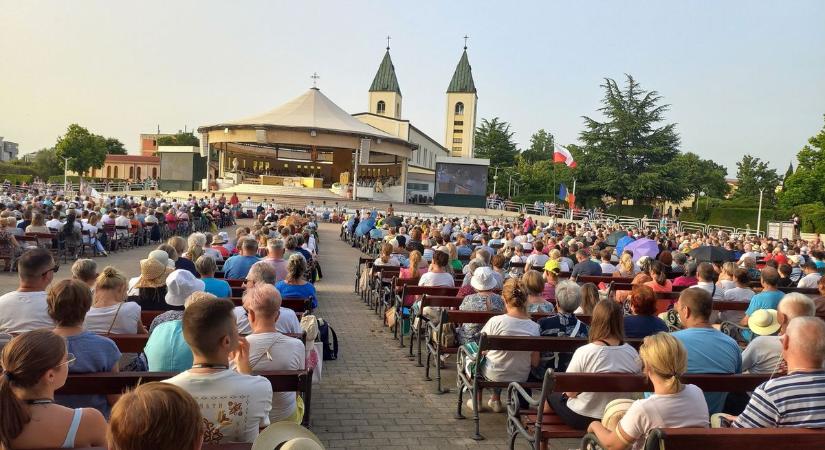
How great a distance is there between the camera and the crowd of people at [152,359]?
1.61m

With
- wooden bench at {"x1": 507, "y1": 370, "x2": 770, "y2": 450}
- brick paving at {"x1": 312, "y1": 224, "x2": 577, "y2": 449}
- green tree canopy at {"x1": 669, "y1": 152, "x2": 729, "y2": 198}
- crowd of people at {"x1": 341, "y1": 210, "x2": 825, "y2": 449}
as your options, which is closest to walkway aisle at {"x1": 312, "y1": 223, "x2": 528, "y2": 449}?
brick paving at {"x1": 312, "y1": 224, "x2": 577, "y2": 449}

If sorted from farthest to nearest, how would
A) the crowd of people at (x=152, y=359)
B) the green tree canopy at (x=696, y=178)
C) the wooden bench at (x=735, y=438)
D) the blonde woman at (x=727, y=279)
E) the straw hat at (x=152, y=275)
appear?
the green tree canopy at (x=696, y=178) < the blonde woman at (x=727, y=279) < the straw hat at (x=152, y=275) < the wooden bench at (x=735, y=438) < the crowd of people at (x=152, y=359)

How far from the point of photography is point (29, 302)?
4438mm

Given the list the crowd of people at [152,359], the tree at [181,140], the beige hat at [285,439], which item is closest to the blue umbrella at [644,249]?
the crowd of people at [152,359]

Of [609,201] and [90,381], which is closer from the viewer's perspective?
[90,381]

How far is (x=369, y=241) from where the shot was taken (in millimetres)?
18391

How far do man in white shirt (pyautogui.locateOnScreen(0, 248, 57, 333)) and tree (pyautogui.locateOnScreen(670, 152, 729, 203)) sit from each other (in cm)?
5302

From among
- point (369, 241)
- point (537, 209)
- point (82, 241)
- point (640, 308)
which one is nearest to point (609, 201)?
point (537, 209)

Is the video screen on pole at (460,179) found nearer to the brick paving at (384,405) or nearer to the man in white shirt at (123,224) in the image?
the man in white shirt at (123,224)

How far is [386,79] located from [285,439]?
84141 mm

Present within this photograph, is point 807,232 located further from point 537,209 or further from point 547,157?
point 547,157

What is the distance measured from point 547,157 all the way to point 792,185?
62.3 metres

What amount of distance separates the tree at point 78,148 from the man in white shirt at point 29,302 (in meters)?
71.6

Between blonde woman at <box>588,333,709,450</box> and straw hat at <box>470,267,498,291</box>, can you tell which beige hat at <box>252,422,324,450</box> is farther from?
straw hat at <box>470,267,498,291</box>
